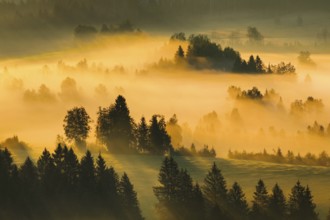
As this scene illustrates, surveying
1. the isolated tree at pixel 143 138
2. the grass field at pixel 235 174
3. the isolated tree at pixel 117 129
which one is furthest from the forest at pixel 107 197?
the isolated tree at pixel 117 129

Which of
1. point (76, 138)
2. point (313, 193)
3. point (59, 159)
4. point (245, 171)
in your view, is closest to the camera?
point (59, 159)

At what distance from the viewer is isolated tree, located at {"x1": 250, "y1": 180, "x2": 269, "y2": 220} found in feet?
377

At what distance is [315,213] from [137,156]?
52.1 meters

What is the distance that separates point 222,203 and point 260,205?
503 centimetres

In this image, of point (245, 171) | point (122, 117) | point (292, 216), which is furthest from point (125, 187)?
point (122, 117)

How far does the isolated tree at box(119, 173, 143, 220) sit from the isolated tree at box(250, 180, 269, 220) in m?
14.9

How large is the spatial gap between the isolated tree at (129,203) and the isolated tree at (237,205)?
1204cm

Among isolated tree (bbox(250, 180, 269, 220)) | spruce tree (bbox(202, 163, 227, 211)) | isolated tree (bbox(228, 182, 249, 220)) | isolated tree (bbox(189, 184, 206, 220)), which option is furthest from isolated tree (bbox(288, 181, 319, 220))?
isolated tree (bbox(189, 184, 206, 220))

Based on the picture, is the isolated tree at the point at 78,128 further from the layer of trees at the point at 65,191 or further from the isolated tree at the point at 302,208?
the isolated tree at the point at 302,208

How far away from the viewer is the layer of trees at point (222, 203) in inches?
4505

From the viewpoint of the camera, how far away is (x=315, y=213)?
11506cm

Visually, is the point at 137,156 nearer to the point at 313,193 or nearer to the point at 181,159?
the point at 181,159

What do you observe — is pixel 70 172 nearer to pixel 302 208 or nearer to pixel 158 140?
pixel 302 208

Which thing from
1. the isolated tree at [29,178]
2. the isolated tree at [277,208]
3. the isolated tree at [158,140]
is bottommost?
the isolated tree at [277,208]
